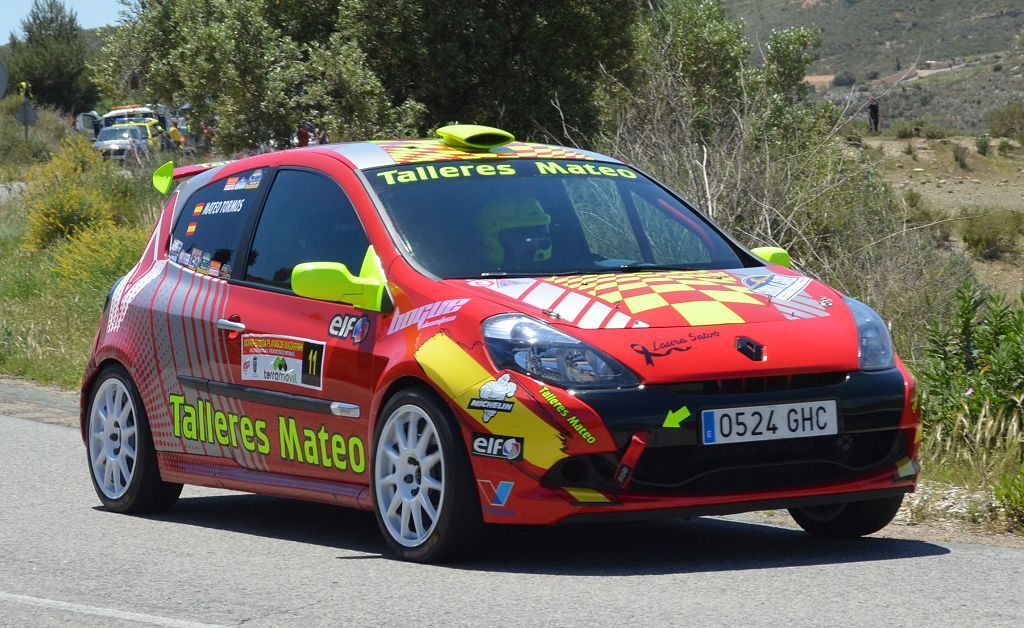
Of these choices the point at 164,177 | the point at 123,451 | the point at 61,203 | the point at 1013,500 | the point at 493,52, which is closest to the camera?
the point at 1013,500

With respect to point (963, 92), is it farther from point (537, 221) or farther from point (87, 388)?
point (537, 221)

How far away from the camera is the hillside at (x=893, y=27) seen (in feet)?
229

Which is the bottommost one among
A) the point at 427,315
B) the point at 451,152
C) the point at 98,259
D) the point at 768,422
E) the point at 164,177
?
the point at 98,259

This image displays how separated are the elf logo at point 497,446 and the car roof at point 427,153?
168 cm

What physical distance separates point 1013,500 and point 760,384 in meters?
1.85

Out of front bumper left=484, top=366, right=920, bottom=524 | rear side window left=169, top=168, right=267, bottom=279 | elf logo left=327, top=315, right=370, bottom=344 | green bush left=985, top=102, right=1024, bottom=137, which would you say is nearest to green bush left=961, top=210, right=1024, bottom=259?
green bush left=985, top=102, right=1024, bottom=137

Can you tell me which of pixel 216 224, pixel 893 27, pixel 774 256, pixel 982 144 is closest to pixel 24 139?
pixel 982 144

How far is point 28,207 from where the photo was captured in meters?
21.6

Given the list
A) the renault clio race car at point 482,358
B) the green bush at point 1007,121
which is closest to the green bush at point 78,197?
the renault clio race car at point 482,358

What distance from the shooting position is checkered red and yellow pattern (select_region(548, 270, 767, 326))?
5.58 m

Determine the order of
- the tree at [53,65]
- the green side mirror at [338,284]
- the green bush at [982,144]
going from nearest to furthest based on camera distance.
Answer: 1. the green side mirror at [338,284]
2. the green bush at [982,144]
3. the tree at [53,65]

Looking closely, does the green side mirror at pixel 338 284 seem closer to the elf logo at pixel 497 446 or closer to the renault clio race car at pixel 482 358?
the renault clio race car at pixel 482 358

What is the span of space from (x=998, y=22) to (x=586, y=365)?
7323 cm

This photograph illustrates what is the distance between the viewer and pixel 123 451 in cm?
756
